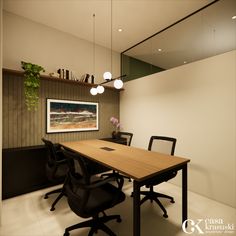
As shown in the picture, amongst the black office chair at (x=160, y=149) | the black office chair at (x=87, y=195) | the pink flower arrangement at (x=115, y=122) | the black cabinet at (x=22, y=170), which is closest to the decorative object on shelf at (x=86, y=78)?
the pink flower arrangement at (x=115, y=122)

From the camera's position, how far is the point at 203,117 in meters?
2.63

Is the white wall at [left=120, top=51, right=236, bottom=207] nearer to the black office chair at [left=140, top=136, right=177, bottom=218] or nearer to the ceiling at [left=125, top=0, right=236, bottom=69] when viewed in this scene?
the black office chair at [left=140, top=136, right=177, bottom=218]

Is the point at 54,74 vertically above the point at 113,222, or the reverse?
the point at 54,74

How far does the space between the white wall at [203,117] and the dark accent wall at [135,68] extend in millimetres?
1087

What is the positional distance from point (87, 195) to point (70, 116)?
2.48 metres

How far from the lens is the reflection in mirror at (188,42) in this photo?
2.88 m

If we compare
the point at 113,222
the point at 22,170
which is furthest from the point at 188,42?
the point at 22,170

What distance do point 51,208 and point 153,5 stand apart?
12.2 feet

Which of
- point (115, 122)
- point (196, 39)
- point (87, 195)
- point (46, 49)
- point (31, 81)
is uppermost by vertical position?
point (196, 39)

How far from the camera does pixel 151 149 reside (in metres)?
2.61

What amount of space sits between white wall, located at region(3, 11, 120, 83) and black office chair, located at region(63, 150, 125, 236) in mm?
2543

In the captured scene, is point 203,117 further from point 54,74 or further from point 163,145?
point 54,74

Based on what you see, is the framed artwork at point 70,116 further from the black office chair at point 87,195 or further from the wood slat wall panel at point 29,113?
the black office chair at point 87,195

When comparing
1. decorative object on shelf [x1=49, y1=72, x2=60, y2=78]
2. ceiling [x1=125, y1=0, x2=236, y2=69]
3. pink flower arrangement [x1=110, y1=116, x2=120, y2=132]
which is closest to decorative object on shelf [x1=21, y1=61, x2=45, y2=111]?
decorative object on shelf [x1=49, y1=72, x2=60, y2=78]
